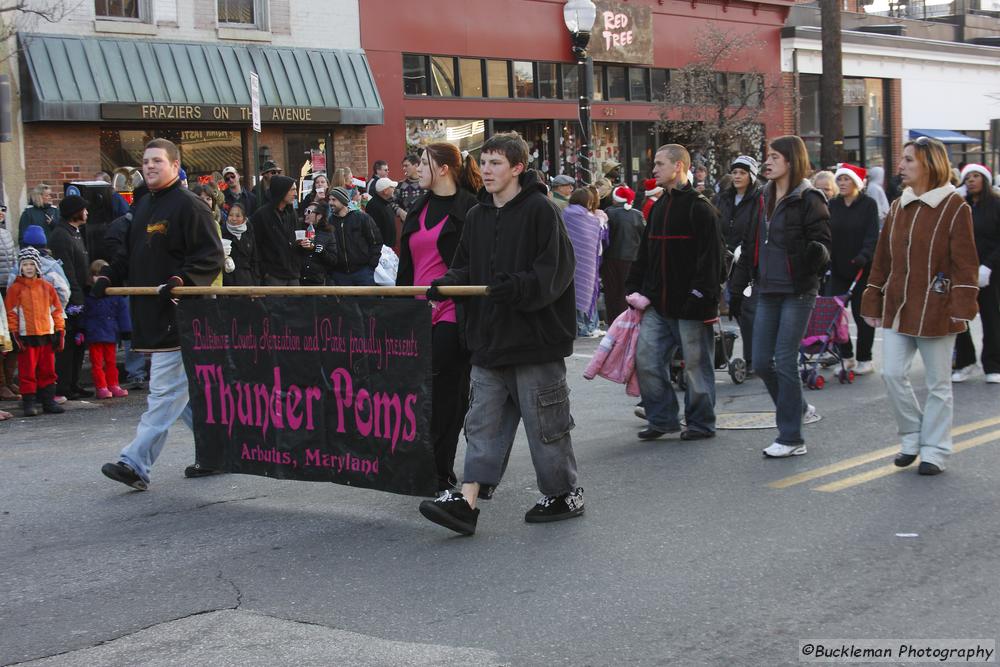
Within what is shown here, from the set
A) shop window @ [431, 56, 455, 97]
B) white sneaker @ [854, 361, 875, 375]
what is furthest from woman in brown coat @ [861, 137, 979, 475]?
shop window @ [431, 56, 455, 97]

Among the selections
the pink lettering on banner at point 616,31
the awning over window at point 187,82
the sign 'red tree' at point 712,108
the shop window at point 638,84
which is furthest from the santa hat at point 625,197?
the shop window at point 638,84

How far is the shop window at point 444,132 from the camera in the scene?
23438 mm

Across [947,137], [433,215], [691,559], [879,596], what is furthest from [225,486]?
[947,137]

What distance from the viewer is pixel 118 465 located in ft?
24.4

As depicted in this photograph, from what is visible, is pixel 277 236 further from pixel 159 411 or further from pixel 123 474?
pixel 123 474

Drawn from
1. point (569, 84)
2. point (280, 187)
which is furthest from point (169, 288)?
point (569, 84)

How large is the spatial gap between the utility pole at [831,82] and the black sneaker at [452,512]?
55.1ft

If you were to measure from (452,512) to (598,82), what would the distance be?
22.6 meters

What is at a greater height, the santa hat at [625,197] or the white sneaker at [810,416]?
the santa hat at [625,197]

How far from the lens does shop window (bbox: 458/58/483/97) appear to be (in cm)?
2441

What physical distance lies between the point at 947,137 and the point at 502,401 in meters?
35.5

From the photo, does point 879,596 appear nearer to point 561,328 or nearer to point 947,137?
point 561,328

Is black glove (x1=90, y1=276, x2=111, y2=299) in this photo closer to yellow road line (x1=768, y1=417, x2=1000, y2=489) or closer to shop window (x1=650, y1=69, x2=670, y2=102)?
yellow road line (x1=768, y1=417, x2=1000, y2=489)

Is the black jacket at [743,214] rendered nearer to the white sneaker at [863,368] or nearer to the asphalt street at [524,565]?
the white sneaker at [863,368]
